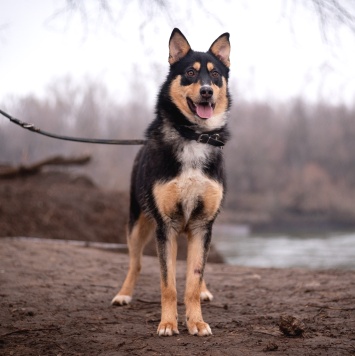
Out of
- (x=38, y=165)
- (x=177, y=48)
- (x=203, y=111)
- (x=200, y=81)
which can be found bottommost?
(x=38, y=165)

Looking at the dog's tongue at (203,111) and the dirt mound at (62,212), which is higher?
the dog's tongue at (203,111)

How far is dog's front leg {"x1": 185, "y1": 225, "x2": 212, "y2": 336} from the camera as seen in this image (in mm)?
4234

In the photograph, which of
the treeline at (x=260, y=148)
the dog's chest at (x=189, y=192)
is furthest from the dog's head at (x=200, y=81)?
the treeline at (x=260, y=148)

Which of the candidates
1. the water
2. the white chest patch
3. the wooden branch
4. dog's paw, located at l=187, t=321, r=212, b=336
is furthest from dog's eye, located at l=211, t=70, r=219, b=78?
the wooden branch

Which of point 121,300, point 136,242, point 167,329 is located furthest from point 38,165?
point 167,329

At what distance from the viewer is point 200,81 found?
4.68 metres

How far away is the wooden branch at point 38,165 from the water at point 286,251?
7.10 metres

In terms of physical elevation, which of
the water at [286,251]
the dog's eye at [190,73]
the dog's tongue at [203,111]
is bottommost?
the water at [286,251]

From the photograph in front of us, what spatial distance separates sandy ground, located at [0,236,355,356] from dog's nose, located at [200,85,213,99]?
2.14 metres

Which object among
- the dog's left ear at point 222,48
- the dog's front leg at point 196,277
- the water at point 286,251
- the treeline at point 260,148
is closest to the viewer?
the dog's front leg at point 196,277

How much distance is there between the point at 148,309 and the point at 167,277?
102cm

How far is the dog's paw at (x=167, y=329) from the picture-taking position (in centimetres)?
413

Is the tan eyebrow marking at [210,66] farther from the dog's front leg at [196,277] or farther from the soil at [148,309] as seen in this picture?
the soil at [148,309]

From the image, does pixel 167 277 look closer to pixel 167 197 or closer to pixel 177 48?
pixel 167 197
